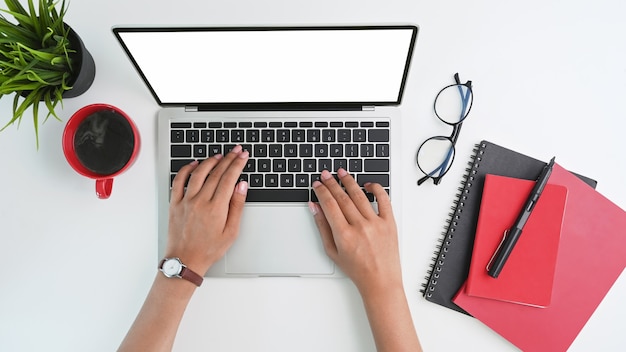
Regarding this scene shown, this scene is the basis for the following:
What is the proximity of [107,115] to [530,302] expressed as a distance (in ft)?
2.80

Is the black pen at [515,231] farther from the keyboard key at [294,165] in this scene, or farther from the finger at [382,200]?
the keyboard key at [294,165]

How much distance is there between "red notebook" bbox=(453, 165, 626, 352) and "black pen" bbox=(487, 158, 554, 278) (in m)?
0.04

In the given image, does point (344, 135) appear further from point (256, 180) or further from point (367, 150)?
point (256, 180)

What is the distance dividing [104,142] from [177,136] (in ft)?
0.43

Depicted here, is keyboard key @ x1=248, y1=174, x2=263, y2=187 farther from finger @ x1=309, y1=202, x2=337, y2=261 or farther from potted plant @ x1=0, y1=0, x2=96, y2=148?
potted plant @ x1=0, y1=0, x2=96, y2=148

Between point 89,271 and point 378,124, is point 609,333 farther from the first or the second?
point 89,271

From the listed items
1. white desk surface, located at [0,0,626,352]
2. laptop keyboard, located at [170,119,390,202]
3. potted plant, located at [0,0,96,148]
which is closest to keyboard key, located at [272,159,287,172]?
laptop keyboard, located at [170,119,390,202]

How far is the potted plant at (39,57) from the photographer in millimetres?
652

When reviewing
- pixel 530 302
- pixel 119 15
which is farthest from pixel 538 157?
pixel 119 15

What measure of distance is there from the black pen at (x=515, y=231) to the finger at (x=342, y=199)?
26 centimetres

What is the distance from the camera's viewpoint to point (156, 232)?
807mm

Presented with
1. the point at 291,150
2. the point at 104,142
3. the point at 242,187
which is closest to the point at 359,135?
the point at 291,150

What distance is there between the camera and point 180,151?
0.79m

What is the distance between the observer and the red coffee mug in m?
0.75
